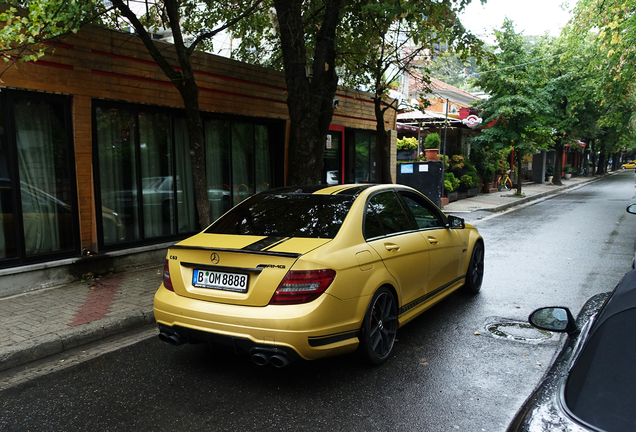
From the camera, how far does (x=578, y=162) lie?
176 feet

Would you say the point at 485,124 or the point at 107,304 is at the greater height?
the point at 485,124

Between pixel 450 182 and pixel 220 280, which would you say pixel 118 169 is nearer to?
pixel 220 280

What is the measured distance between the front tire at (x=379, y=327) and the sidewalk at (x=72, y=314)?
2.93 meters

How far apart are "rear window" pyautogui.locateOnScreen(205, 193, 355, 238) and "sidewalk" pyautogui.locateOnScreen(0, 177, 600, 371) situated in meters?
1.85

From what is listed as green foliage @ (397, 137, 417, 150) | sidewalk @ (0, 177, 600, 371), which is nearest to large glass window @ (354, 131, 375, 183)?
green foliage @ (397, 137, 417, 150)

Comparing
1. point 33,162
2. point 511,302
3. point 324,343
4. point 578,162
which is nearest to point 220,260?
point 324,343

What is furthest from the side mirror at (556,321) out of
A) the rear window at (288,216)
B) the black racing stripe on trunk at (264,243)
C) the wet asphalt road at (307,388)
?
the black racing stripe on trunk at (264,243)

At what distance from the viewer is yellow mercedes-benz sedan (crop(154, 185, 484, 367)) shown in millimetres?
3385

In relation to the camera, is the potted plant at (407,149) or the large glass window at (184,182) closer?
the large glass window at (184,182)

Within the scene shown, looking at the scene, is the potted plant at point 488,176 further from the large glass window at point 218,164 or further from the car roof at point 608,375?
the car roof at point 608,375

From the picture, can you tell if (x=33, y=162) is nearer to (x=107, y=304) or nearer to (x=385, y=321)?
(x=107, y=304)

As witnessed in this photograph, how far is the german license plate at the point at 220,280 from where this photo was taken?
3541mm

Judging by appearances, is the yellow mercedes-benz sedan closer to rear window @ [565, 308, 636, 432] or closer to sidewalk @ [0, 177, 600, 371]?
sidewalk @ [0, 177, 600, 371]

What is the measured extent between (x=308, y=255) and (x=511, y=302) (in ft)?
12.0
